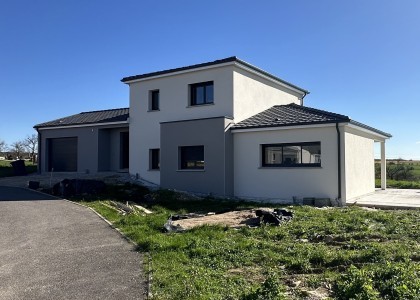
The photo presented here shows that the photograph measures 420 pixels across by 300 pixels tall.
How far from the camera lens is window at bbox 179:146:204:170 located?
1838 centimetres

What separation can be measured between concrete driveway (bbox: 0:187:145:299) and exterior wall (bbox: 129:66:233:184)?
837cm

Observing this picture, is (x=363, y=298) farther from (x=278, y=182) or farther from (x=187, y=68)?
(x=187, y=68)

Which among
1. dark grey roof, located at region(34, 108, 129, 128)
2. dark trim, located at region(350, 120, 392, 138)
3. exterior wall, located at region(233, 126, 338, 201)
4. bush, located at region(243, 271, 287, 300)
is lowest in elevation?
bush, located at region(243, 271, 287, 300)

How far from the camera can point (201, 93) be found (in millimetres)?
19547

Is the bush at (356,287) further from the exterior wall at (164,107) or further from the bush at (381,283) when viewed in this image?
the exterior wall at (164,107)

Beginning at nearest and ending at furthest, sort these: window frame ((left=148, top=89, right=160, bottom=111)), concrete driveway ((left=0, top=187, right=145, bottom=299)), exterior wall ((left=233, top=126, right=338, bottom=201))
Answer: concrete driveway ((left=0, top=187, right=145, bottom=299)) < exterior wall ((left=233, top=126, right=338, bottom=201)) < window frame ((left=148, top=89, right=160, bottom=111))

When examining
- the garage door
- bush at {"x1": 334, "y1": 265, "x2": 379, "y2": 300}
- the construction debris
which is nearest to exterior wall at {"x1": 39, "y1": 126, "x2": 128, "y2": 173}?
the garage door

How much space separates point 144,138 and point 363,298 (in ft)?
58.3

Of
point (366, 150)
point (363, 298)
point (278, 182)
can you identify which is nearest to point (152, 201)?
point (278, 182)

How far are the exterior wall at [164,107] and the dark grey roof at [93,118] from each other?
142 cm

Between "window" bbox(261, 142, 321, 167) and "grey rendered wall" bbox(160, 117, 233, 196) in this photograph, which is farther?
"grey rendered wall" bbox(160, 117, 233, 196)

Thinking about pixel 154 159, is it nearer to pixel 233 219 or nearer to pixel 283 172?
pixel 283 172

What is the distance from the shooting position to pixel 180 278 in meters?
5.99

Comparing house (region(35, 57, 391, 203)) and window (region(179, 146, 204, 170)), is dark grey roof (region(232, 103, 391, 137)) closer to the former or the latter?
house (region(35, 57, 391, 203))
